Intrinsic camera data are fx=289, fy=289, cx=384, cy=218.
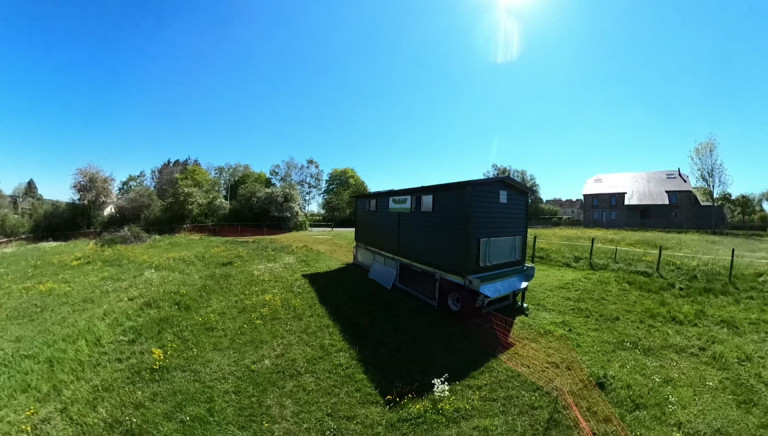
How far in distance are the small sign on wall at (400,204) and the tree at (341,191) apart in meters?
31.5

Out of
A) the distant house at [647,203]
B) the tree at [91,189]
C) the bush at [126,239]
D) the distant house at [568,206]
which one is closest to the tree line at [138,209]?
the tree at [91,189]

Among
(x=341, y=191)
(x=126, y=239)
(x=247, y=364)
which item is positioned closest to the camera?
(x=247, y=364)

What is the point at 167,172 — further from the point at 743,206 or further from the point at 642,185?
the point at 743,206

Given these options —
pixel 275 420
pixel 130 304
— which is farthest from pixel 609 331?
pixel 130 304

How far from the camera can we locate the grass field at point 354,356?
4930mm

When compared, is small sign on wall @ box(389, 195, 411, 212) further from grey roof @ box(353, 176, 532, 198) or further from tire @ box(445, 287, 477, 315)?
tire @ box(445, 287, 477, 315)

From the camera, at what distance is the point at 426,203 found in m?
9.65

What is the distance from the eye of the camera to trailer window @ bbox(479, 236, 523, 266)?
28.0 feet

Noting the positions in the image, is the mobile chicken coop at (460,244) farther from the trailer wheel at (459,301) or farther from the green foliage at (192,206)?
the green foliage at (192,206)

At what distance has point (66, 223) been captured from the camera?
96.3ft

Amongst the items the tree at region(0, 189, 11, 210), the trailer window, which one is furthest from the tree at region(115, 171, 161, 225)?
the trailer window

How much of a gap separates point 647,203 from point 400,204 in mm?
44086

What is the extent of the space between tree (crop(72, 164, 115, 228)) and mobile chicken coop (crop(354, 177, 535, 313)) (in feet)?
114

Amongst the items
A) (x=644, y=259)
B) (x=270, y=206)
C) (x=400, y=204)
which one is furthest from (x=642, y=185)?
(x=270, y=206)
